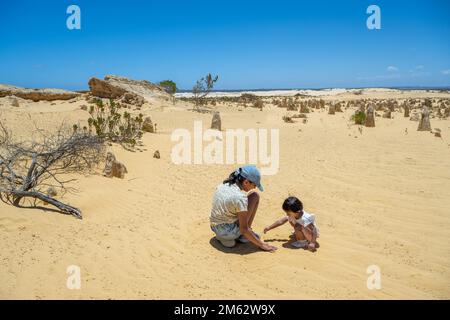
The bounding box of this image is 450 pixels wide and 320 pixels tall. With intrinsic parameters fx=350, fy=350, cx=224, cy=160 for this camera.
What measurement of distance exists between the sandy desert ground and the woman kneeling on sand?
18 cm

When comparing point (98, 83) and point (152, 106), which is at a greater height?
point (98, 83)

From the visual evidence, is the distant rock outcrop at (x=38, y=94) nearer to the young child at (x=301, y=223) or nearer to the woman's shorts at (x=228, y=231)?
the woman's shorts at (x=228, y=231)

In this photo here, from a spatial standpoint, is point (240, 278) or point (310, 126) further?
point (310, 126)

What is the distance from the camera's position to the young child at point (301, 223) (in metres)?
3.96

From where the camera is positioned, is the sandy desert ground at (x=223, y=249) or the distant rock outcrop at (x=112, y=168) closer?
the sandy desert ground at (x=223, y=249)

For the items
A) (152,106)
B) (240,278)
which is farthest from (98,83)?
(240,278)

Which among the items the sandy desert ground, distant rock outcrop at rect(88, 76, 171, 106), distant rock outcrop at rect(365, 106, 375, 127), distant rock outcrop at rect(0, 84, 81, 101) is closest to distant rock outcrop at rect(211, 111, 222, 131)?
the sandy desert ground

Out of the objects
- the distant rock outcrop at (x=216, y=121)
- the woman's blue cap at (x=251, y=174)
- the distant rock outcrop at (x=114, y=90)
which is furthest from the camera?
the distant rock outcrop at (x=114, y=90)

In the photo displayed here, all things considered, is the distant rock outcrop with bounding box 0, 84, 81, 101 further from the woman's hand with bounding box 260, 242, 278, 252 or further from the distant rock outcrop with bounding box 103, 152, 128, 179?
the woman's hand with bounding box 260, 242, 278, 252

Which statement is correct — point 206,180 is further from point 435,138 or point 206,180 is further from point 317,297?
point 435,138

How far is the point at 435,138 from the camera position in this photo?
1013cm

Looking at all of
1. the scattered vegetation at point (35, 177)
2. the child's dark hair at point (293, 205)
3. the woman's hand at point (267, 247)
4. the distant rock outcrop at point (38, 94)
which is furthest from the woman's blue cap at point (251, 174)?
the distant rock outcrop at point (38, 94)
